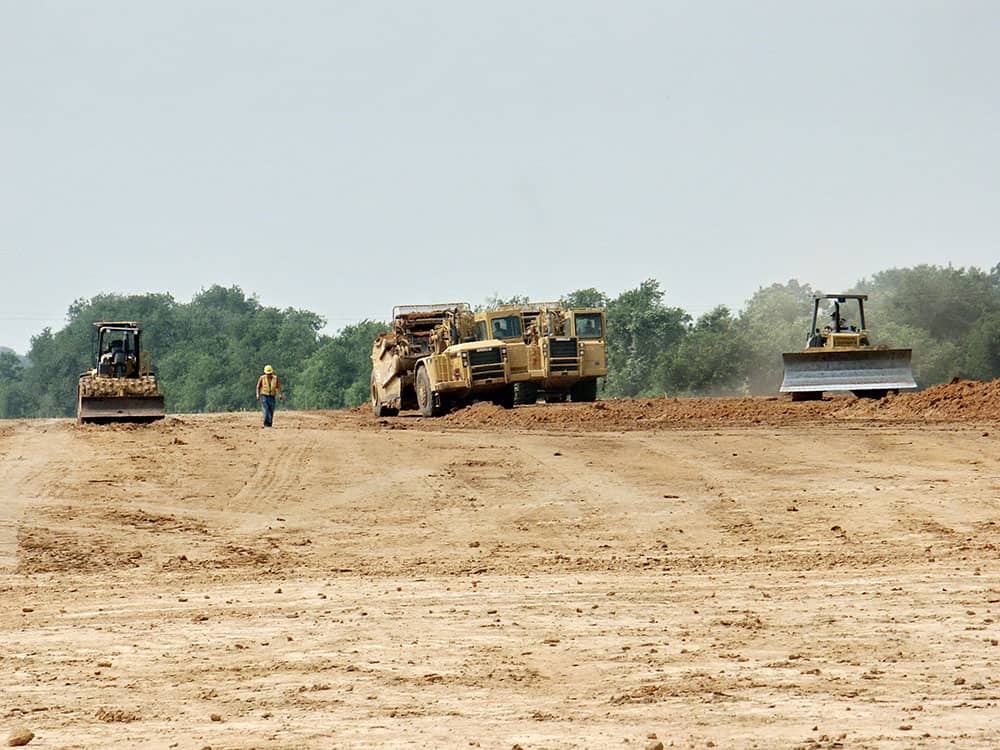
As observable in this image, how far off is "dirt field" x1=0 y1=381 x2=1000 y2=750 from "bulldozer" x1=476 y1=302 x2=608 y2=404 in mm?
15296

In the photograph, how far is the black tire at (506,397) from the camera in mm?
39125

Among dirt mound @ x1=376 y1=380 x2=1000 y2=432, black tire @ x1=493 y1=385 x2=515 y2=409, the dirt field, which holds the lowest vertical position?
the dirt field

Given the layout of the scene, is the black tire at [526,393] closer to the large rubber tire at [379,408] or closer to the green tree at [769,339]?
the large rubber tire at [379,408]

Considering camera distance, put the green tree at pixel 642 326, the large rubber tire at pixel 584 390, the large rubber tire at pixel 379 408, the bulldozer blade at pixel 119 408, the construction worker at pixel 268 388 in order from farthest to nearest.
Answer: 1. the green tree at pixel 642 326
2. the large rubber tire at pixel 379 408
3. the large rubber tire at pixel 584 390
4. the bulldozer blade at pixel 119 408
5. the construction worker at pixel 268 388

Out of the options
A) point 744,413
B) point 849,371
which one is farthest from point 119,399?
point 849,371

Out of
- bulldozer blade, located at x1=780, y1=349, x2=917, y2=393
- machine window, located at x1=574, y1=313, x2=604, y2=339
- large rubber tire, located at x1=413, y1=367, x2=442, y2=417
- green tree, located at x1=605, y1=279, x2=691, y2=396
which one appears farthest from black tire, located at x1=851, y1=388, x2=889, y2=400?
green tree, located at x1=605, y1=279, x2=691, y2=396

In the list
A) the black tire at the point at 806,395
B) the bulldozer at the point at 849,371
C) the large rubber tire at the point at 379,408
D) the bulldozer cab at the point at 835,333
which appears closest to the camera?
the bulldozer at the point at 849,371

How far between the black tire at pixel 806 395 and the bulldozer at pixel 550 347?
577 cm

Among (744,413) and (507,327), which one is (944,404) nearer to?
(744,413)

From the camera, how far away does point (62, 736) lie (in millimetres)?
7094

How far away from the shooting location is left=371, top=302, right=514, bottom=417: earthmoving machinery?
37.8 meters

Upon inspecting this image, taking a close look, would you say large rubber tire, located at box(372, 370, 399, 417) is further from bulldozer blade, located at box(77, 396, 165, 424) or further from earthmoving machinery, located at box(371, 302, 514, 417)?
bulldozer blade, located at box(77, 396, 165, 424)

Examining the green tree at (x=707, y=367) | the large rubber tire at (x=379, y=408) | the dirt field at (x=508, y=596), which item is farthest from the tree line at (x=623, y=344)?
the dirt field at (x=508, y=596)

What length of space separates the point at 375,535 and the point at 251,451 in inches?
384
